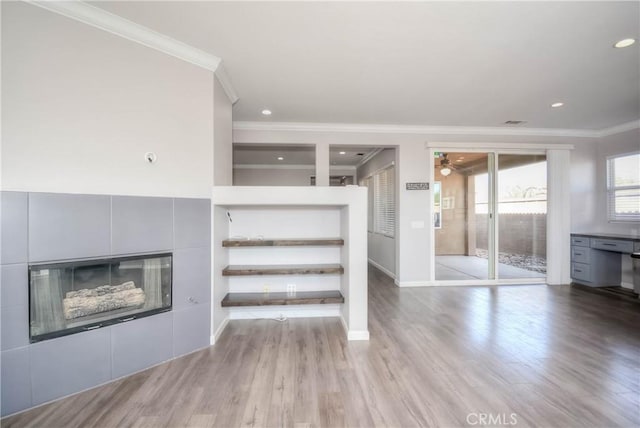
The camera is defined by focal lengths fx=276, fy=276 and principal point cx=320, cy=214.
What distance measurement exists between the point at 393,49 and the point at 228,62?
64.3 inches

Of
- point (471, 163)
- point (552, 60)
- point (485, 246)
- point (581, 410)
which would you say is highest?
point (552, 60)

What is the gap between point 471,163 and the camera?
513 cm

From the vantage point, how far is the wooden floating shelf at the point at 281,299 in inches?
121

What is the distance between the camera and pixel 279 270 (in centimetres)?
312

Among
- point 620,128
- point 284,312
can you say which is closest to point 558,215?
point 620,128

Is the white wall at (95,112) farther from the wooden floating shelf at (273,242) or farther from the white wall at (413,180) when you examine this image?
the white wall at (413,180)

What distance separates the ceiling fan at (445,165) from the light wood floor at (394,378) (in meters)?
2.62

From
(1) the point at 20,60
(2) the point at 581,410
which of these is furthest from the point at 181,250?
(2) the point at 581,410

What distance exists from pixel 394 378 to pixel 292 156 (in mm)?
5704

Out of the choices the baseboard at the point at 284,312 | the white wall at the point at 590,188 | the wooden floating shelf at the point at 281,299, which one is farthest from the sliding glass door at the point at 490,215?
the wooden floating shelf at the point at 281,299

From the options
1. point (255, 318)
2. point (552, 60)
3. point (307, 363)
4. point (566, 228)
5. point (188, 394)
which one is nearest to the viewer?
point (188, 394)

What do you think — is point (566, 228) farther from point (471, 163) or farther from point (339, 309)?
point (339, 309)

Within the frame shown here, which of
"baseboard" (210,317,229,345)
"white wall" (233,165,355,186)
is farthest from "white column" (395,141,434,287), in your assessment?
"white wall" (233,165,355,186)

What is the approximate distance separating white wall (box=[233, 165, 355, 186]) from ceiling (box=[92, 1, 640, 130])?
389 centimetres
